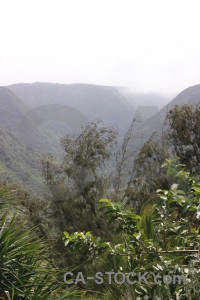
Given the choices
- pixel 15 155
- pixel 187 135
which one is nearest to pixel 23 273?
pixel 187 135

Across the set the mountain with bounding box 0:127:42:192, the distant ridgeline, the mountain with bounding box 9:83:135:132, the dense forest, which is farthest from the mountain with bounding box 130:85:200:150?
the mountain with bounding box 9:83:135:132

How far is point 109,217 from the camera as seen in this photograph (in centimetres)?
227

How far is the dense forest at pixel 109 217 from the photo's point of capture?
212cm

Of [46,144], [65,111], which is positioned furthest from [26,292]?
[46,144]

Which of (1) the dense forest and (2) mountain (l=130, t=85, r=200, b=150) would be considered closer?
(1) the dense forest

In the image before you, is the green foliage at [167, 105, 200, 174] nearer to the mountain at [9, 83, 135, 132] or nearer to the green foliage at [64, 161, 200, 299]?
the green foliage at [64, 161, 200, 299]

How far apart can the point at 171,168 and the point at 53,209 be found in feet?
33.1

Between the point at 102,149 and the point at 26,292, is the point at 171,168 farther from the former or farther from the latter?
the point at 102,149

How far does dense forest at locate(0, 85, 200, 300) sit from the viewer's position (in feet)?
6.94

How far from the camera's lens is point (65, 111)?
45.8 metres

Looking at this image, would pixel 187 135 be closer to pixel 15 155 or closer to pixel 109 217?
pixel 109 217

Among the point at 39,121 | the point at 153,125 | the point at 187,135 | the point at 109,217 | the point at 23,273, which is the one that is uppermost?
the point at 109,217

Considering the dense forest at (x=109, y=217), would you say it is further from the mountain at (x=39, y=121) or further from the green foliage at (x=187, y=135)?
the mountain at (x=39, y=121)

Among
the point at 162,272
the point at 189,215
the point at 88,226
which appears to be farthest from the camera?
the point at 88,226
